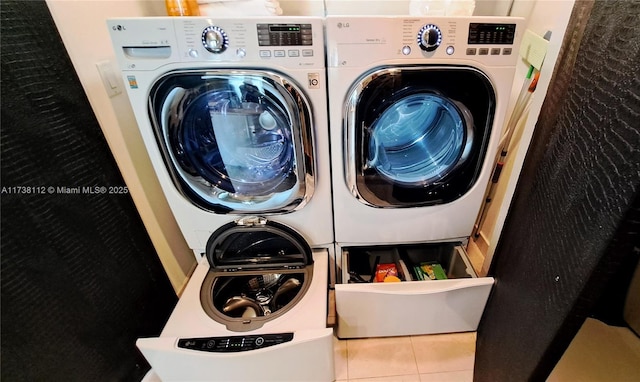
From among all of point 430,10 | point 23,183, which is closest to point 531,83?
point 430,10

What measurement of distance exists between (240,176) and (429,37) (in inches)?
30.3

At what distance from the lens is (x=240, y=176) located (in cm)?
110

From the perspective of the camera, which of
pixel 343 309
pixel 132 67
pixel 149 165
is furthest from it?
pixel 149 165

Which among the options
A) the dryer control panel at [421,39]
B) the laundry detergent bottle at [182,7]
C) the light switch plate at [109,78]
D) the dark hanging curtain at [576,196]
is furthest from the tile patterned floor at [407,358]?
the laundry detergent bottle at [182,7]

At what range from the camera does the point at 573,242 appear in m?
0.64

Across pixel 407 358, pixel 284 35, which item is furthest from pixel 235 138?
pixel 407 358

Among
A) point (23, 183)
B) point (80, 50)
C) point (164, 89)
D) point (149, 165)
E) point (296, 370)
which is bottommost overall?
point (296, 370)

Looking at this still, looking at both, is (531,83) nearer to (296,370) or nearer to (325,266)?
(325,266)

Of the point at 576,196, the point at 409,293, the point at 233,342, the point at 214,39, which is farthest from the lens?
the point at 409,293

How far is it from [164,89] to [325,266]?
870 mm

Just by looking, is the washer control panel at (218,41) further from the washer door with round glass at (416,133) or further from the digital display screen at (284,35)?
the washer door with round glass at (416,133)

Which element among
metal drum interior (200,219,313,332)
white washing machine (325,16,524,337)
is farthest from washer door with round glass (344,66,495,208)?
metal drum interior (200,219,313,332)

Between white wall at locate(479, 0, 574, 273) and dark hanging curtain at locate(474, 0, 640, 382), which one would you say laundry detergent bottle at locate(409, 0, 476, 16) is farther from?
dark hanging curtain at locate(474, 0, 640, 382)

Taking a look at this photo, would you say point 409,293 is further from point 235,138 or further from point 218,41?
point 218,41
